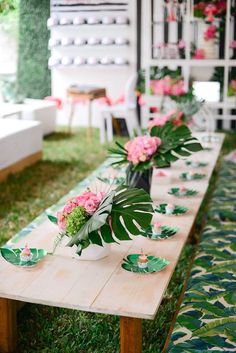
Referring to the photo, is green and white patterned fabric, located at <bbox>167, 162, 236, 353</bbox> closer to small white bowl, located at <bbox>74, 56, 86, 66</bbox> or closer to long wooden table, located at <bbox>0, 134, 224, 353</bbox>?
long wooden table, located at <bbox>0, 134, 224, 353</bbox>

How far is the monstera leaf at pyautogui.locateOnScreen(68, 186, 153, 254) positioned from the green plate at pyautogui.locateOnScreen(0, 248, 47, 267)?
0.59 feet

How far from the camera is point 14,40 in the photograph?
3.09 m

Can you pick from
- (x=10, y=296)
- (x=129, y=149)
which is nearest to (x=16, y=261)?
(x=10, y=296)

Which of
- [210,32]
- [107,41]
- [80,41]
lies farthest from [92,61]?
[210,32]

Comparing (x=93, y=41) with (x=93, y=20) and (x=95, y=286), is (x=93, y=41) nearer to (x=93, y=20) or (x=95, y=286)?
(x=93, y=20)

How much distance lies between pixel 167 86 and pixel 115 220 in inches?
192

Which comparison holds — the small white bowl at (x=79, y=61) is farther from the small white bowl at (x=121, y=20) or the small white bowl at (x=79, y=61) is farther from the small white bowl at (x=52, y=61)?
the small white bowl at (x=121, y=20)

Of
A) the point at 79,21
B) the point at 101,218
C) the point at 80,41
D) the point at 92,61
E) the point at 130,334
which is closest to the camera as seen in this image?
the point at 130,334

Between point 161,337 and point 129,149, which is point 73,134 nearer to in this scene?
point 129,149

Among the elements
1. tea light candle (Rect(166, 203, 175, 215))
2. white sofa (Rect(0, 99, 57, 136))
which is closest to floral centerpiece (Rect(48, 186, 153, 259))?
tea light candle (Rect(166, 203, 175, 215))

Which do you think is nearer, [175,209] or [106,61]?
[175,209]

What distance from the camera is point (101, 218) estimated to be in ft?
6.89

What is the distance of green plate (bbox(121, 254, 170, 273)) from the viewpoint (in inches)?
85.1

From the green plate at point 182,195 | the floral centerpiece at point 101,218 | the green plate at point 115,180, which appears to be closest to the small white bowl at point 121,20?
the green plate at point 115,180
